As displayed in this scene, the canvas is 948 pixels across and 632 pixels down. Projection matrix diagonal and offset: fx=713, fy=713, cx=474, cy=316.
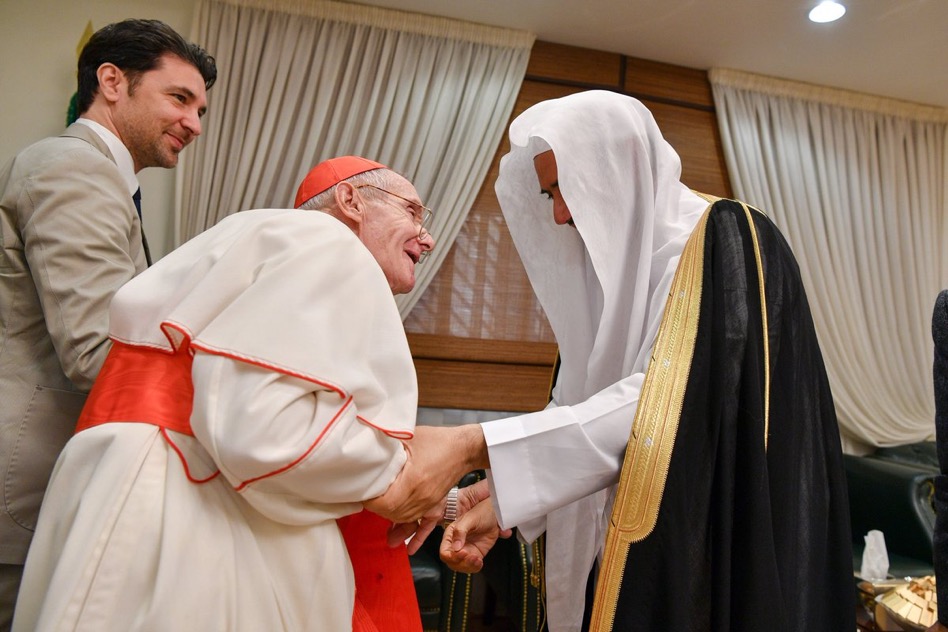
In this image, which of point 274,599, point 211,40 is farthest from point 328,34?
point 274,599

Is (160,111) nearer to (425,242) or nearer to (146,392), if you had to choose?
(425,242)

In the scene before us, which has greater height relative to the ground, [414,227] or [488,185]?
[488,185]

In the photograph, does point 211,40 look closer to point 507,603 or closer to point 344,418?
point 507,603

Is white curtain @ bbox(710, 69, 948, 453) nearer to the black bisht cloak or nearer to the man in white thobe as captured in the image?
the man in white thobe

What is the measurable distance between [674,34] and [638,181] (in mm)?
3134

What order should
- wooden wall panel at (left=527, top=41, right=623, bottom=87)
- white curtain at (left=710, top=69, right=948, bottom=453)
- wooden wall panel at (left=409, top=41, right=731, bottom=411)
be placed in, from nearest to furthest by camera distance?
1. wooden wall panel at (left=409, top=41, right=731, bottom=411)
2. wooden wall panel at (left=527, top=41, right=623, bottom=87)
3. white curtain at (left=710, top=69, right=948, bottom=453)

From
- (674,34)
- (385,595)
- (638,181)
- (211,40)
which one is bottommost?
(385,595)

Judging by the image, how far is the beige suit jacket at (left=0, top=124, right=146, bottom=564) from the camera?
4.58 feet

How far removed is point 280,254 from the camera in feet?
3.22

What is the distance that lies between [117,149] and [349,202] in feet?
2.17

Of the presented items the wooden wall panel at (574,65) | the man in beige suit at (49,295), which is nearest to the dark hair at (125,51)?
the man in beige suit at (49,295)

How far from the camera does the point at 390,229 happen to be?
158cm

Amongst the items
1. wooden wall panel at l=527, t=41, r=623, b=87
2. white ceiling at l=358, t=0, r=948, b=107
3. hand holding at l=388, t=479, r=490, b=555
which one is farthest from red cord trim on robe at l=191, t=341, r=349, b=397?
wooden wall panel at l=527, t=41, r=623, b=87

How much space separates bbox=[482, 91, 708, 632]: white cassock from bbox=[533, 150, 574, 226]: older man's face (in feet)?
0.22
